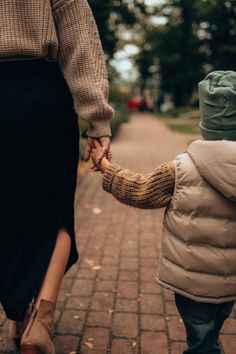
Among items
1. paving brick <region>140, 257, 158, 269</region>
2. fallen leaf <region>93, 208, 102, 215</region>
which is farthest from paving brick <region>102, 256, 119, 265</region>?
fallen leaf <region>93, 208, 102, 215</region>

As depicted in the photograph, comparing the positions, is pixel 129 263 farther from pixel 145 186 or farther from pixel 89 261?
pixel 145 186

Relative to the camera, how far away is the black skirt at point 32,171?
6.42ft

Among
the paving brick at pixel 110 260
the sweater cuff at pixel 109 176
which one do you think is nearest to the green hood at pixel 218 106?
the sweater cuff at pixel 109 176

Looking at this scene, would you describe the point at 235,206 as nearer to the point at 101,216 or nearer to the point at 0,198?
the point at 0,198

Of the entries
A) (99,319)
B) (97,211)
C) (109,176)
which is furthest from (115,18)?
(109,176)

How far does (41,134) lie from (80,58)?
38 cm

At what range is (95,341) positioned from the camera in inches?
106

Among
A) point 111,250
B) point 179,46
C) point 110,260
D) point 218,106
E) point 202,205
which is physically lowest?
point 179,46

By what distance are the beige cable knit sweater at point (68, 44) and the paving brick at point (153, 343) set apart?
1297 millimetres

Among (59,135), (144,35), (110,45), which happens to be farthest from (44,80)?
(144,35)

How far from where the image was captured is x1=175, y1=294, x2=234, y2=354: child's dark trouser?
6.92 ft

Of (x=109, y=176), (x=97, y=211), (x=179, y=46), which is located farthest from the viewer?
(x=179, y=46)

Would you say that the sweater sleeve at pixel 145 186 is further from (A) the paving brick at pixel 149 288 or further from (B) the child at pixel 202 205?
(A) the paving brick at pixel 149 288

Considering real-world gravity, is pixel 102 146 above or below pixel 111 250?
above
